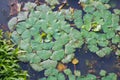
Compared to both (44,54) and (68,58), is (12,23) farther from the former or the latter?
(68,58)

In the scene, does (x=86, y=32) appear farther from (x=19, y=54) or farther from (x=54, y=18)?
(x=19, y=54)

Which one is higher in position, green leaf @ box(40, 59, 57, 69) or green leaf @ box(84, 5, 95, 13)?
green leaf @ box(84, 5, 95, 13)

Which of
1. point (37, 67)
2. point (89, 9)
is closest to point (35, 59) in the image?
point (37, 67)

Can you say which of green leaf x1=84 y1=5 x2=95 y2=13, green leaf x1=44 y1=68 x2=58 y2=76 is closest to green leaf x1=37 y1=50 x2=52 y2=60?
green leaf x1=44 y1=68 x2=58 y2=76

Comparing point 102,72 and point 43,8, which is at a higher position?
point 43,8

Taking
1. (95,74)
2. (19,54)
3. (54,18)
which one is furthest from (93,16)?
(19,54)

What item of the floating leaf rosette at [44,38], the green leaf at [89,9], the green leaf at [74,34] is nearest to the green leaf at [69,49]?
the floating leaf rosette at [44,38]

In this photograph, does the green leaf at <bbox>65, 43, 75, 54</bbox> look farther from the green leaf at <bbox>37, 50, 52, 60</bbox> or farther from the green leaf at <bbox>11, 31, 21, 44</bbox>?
the green leaf at <bbox>11, 31, 21, 44</bbox>

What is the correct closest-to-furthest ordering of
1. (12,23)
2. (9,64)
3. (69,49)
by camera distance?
(9,64) → (69,49) → (12,23)

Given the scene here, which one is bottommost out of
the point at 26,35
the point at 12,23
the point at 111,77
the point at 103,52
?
the point at 111,77
